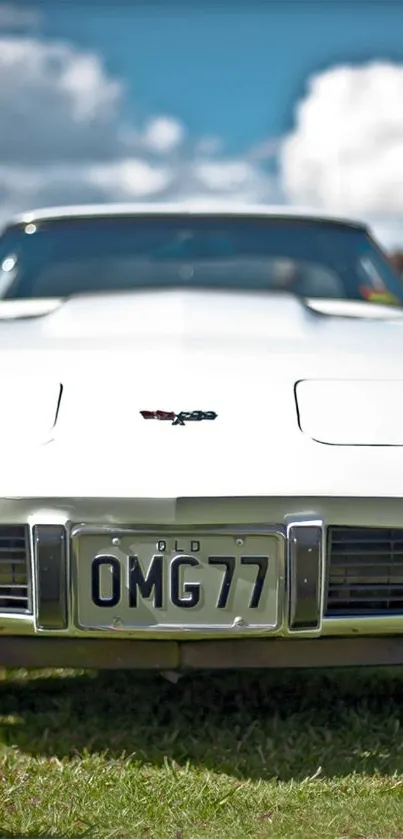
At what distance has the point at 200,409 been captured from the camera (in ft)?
6.25

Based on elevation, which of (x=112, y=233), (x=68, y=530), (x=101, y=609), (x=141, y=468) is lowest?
(x=101, y=609)

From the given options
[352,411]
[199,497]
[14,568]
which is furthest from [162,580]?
[352,411]

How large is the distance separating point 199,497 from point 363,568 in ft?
1.14

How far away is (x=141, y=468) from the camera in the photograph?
71.7 inches

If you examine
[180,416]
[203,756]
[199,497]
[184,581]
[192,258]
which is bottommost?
[203,756]

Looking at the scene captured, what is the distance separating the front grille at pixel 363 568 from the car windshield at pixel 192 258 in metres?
1.25

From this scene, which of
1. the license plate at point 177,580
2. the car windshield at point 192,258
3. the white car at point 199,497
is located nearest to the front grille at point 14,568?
the white car at point 199,497

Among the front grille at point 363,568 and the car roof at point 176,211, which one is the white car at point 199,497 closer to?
the front grille at point 363,568

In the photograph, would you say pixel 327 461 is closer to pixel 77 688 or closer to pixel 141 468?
pixel 141 468

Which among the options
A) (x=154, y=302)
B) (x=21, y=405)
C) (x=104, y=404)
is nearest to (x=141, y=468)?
(x=104, y=404)

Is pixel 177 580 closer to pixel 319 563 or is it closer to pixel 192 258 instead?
pixel 319 563

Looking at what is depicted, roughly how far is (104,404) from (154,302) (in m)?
0.51

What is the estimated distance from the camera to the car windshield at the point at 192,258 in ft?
9.71

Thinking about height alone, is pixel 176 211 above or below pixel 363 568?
above
